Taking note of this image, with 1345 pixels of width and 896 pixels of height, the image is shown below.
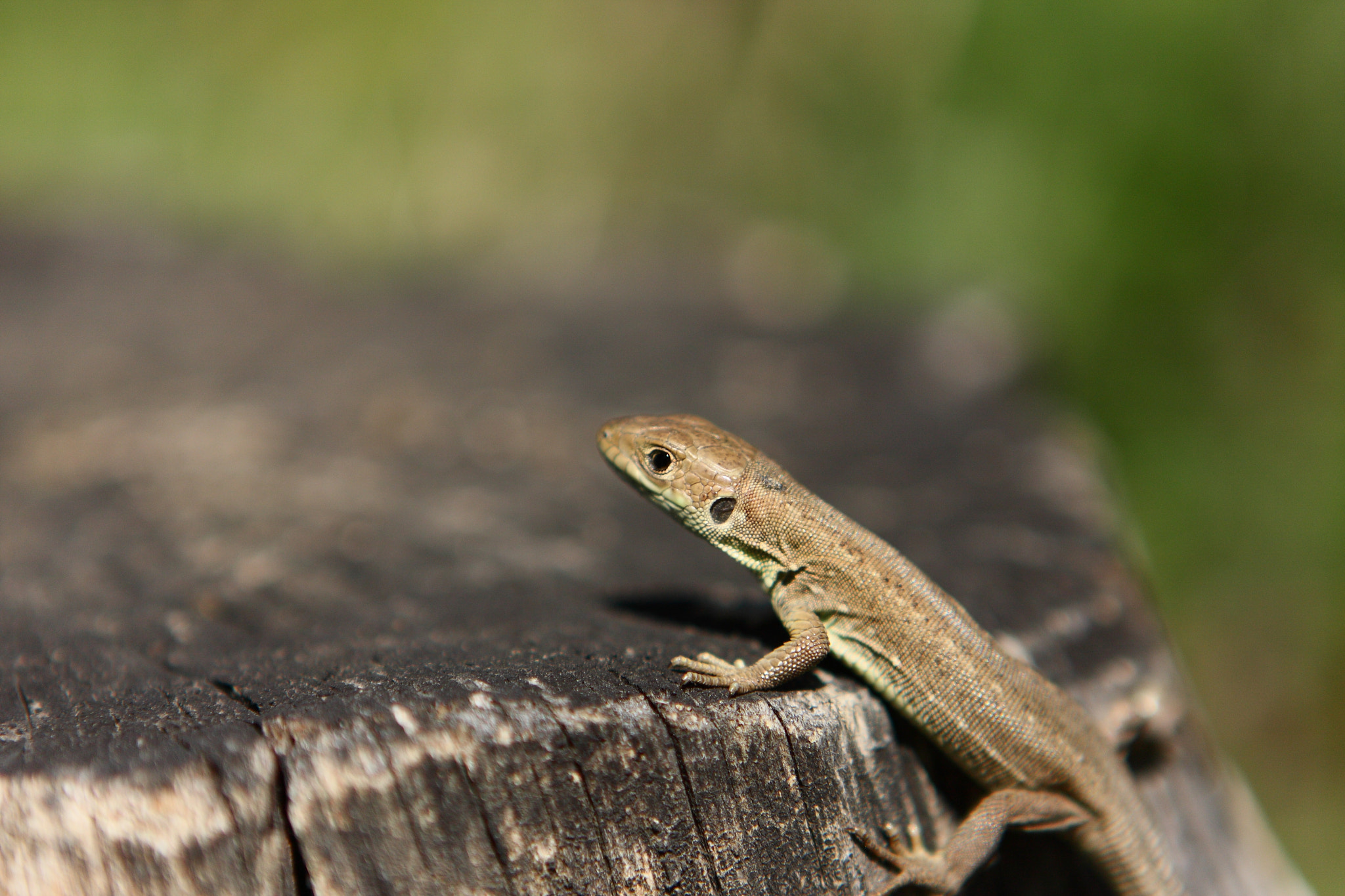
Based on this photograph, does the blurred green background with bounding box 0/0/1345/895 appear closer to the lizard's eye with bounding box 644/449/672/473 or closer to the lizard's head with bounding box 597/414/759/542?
the lizard's head with bounding box 597/414/759/542

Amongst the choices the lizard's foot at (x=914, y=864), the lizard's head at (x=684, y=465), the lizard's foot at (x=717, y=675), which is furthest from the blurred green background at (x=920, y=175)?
the lizard's foot at (x=717, y=675)

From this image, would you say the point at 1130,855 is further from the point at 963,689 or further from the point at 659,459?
the point at 659,459

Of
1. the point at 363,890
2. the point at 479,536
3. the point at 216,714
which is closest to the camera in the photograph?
the point at 363,890

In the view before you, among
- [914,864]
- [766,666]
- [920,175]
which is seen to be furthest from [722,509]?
[920,175]

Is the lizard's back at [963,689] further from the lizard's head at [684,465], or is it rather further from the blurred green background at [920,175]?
the blurred green background at [920,175]

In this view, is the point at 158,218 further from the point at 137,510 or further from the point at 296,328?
the point at 137,510

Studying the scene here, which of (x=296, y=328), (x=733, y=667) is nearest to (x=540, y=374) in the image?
(x=296, y=328)

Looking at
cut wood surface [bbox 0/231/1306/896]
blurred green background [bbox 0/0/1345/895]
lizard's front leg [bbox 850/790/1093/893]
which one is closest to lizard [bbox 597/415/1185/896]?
lizard's front leg [bbox 850/790/1093/893]
